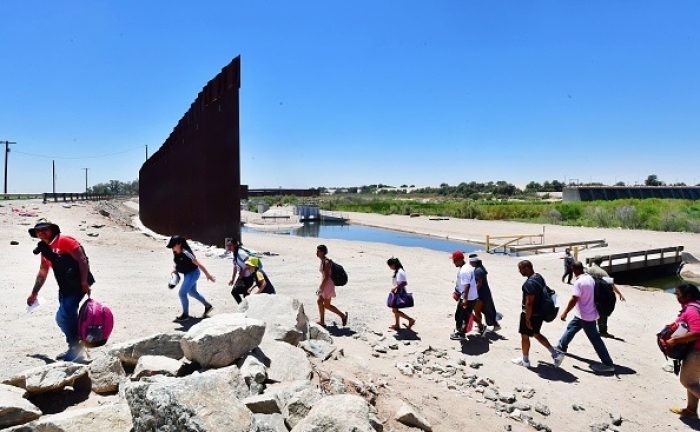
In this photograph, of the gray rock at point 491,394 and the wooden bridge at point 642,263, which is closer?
the gray rock at point 491,394

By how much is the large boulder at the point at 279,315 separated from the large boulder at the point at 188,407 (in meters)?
2.50

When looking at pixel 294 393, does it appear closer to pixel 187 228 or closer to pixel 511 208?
pixel 187 228

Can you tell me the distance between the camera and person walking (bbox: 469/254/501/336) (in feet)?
26.4

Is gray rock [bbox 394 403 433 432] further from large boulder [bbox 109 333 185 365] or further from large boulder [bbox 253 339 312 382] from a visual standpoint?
large boulder [bbox 109 333 185 365]

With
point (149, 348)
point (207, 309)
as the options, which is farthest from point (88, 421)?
point (207, 309)

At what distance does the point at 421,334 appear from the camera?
877cm

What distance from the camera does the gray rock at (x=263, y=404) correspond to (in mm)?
3904

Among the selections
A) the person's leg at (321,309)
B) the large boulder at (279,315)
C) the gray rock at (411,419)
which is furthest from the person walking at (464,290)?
the gray rock at (411,419)

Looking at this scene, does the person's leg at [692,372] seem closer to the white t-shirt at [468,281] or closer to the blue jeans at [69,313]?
the white t-shirt at [468,281]

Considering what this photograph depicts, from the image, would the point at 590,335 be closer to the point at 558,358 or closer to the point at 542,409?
the point at 558,358

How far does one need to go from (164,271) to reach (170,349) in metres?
7.59

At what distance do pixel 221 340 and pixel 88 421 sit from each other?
135cm

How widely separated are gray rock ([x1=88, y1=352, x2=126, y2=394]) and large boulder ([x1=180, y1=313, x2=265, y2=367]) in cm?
61

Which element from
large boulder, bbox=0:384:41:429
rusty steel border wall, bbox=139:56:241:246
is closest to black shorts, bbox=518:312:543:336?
large boulder, bbox=0:384:41:429
